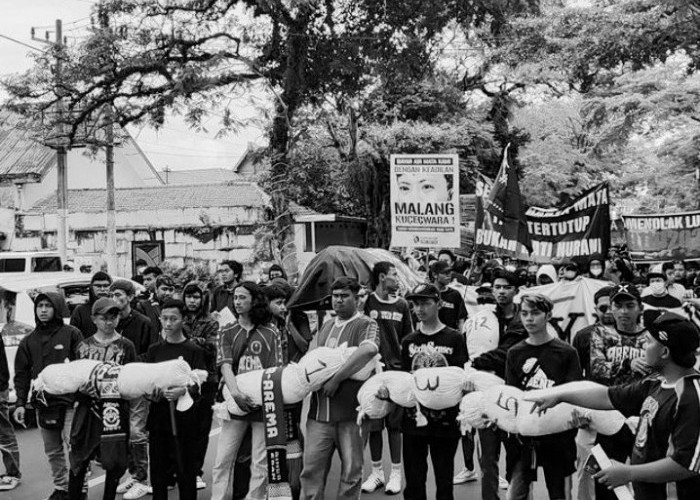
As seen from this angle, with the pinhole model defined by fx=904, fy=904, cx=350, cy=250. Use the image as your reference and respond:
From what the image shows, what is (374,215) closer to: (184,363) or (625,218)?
(625,218)

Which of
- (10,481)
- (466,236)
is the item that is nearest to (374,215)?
(466,236)

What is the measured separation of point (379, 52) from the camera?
723 inches

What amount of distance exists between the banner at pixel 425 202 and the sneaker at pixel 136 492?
6.17 metres

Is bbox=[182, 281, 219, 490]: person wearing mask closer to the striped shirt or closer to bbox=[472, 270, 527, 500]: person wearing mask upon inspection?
the striped shirt

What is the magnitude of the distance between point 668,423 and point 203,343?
13.8 feet

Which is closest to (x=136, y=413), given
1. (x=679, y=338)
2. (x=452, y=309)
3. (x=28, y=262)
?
(x=452, y=309)

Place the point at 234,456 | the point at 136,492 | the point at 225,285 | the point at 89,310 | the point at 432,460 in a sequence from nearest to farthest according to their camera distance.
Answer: the point at 432,460 → the point at 234,456 → the point at 136,492 → the point at 89,310 → the point at 225,285

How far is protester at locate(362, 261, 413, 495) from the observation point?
7.70 metres

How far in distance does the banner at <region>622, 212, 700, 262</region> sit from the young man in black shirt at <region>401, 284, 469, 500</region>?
10830 mm

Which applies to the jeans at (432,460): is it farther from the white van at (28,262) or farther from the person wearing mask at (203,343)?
the white van at (28,262)

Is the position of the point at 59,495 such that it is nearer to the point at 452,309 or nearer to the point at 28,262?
the point at 452,309

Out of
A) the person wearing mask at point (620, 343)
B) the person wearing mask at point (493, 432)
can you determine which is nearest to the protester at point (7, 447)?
the person wearing mask at point (493, 432)

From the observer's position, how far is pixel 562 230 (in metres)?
11.2

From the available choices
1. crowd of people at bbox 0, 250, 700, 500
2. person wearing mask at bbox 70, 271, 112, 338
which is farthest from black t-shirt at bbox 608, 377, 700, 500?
person wearing mask at bbox 70, 271, 112, 338
